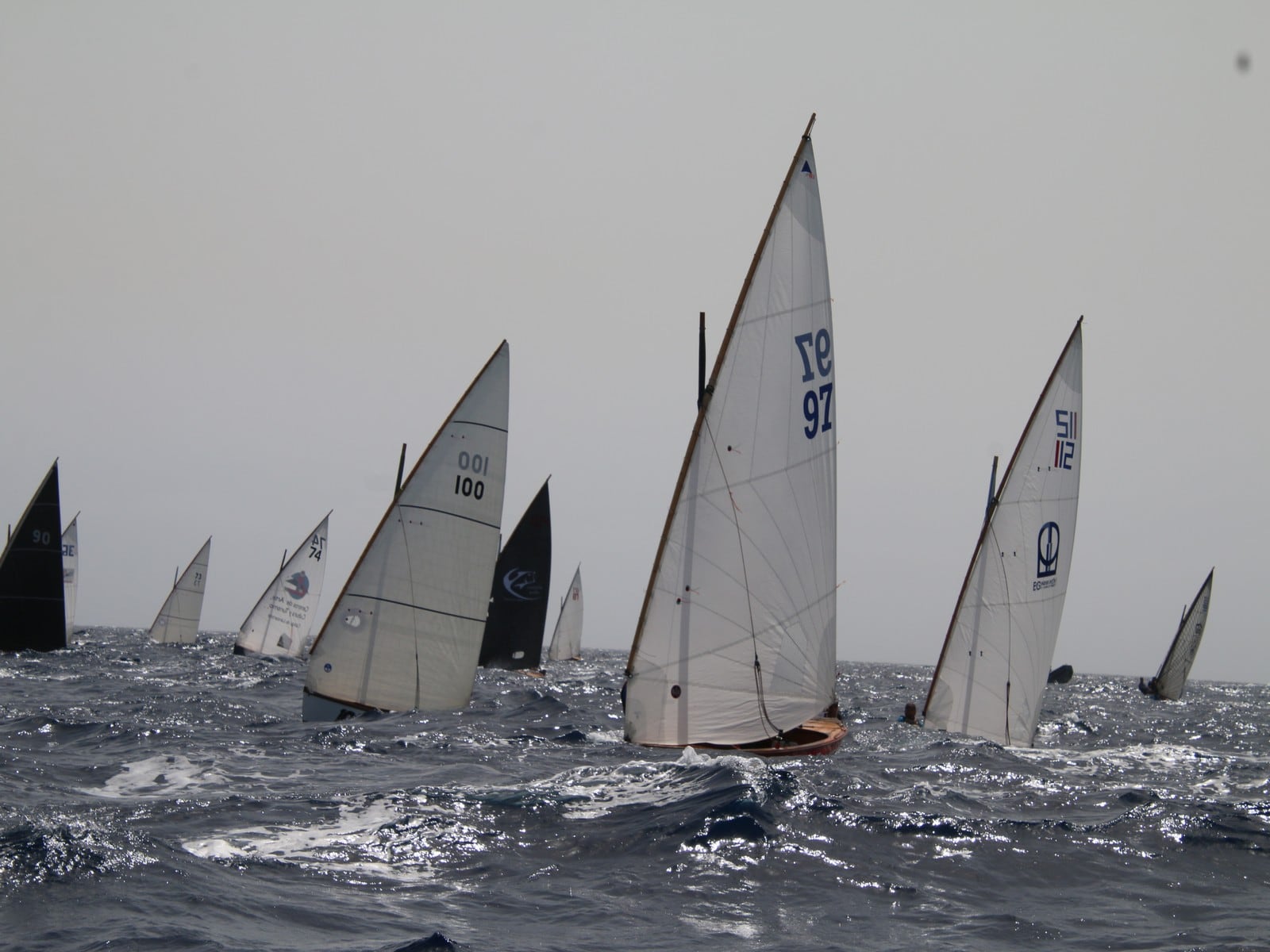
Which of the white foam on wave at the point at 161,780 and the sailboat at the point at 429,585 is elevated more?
the sailboat at the point at 429,585

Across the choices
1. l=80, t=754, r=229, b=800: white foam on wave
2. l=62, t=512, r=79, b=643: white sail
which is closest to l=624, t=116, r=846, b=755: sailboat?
l=80, t=754, r=229, b=800: white foam on wave

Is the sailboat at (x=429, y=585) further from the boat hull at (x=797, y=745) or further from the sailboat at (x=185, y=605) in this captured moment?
the sailboat at (x=185, y=605)

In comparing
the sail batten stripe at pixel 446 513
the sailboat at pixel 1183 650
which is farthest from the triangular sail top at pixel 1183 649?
the sail batten stripe at pixel 446 513

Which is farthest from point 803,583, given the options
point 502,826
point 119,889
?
point 119,889

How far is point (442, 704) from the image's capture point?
22.3 meters

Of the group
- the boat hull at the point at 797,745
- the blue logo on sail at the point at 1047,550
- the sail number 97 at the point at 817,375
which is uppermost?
the sail number 97 at the point at 817,375

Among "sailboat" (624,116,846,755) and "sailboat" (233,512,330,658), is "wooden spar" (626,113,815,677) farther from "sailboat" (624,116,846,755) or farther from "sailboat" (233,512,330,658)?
"sailboat" (233,512,330,658)

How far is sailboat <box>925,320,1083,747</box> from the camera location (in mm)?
22984

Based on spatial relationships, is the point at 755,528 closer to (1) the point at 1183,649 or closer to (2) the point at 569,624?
(1) the point at 1183,649

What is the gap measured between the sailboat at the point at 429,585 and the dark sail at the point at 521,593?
14.9 metres

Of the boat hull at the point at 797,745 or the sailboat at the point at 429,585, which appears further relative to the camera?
the sailboat at the point at 429,585

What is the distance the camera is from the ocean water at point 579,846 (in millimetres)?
8820

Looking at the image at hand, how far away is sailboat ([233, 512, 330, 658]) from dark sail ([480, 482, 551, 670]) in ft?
48.2

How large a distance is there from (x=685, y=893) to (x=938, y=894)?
7.62ft
